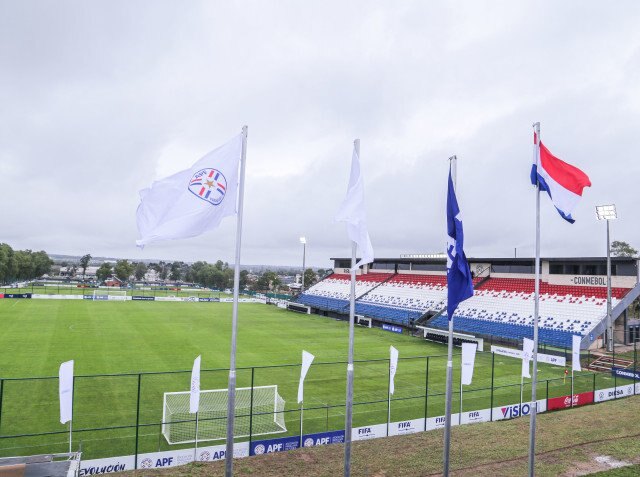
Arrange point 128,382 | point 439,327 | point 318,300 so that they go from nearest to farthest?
point 128,382 < point 439,327 < point 318,300

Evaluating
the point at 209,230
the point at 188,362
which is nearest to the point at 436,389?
the point at 188,362

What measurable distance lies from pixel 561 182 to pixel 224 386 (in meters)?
19.7

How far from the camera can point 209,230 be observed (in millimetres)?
8758

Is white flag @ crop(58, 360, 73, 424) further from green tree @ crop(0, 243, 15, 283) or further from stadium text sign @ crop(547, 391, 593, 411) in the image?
green tree @ crop(0, 243, 15, 283)

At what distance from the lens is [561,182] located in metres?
11.2

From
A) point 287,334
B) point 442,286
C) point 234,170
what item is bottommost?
point 287,334

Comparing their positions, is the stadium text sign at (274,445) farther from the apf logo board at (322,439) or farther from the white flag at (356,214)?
the white flag at (356,214)

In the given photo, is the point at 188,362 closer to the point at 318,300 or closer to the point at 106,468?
the point at 106,468

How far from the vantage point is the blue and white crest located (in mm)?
8891

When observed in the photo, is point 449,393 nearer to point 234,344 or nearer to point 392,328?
point 234,344

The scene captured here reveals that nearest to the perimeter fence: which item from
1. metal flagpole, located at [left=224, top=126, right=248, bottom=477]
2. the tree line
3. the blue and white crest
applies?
metal flagpole, located at [left=224, top=126, right=248, bottom=477]

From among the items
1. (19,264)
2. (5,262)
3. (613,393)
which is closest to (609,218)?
(613,393)

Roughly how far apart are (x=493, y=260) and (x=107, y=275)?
134 m

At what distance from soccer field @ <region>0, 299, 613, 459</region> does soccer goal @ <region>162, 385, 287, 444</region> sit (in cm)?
57
